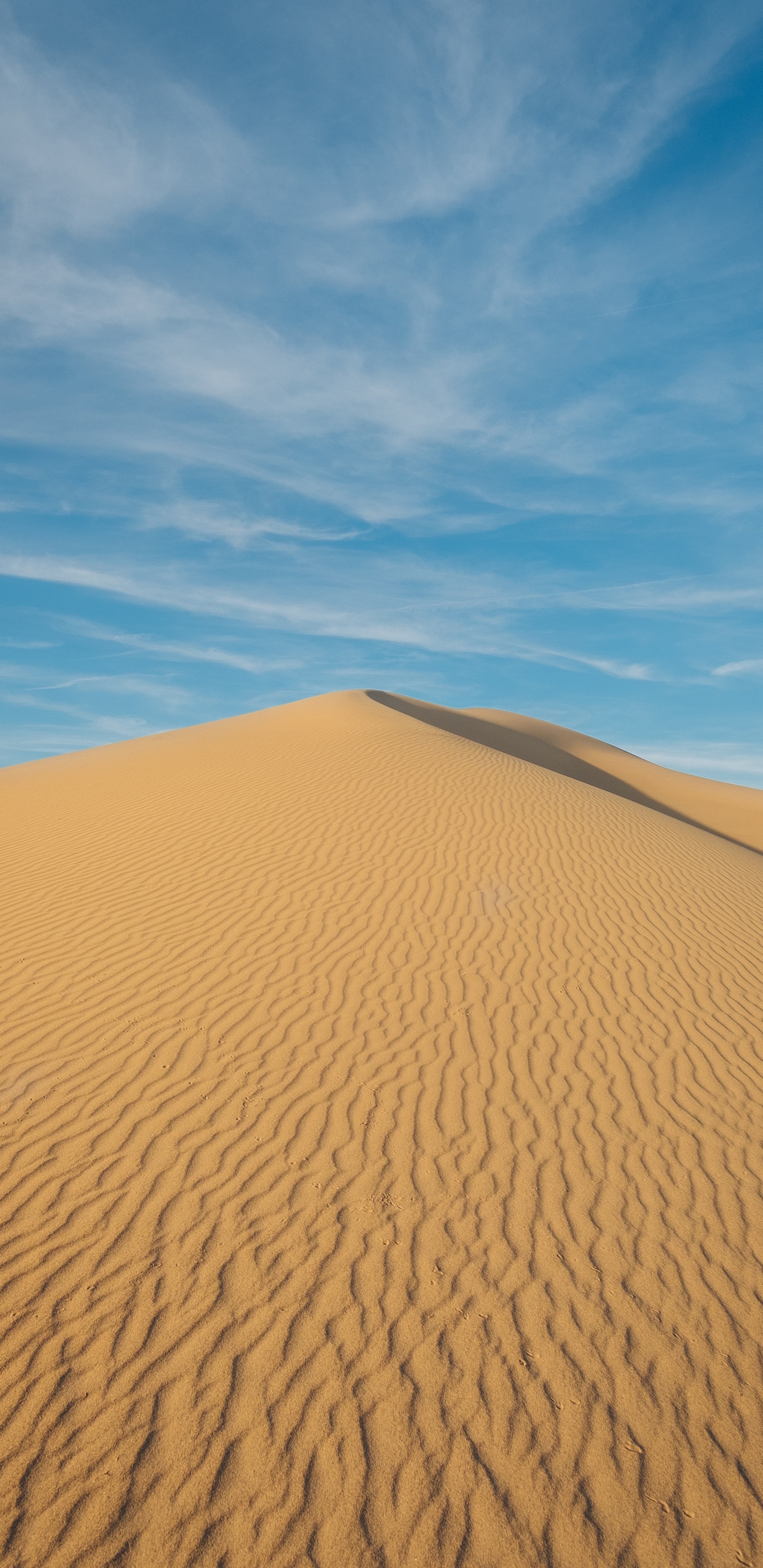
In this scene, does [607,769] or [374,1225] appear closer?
[374,1225]

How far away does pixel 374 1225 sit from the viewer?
4773 mm

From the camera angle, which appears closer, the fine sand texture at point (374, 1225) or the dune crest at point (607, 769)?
the fine sand texture at point (374, 1225)

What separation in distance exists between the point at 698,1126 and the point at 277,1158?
3.38 metres

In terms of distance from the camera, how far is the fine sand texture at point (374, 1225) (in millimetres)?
3391

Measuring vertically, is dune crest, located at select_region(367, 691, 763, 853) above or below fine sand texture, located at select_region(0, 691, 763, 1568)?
above

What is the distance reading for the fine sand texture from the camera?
339cm

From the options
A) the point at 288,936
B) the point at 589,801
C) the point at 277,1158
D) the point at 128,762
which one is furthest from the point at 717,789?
the point at 277,1158

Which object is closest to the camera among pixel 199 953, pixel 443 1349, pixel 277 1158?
pixel 443 1349

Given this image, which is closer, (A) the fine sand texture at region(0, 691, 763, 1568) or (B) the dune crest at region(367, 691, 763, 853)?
(A) the fine sand texture at region(0, 691, 763, 1568)

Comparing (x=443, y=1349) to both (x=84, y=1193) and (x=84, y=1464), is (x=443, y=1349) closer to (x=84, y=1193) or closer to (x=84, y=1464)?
(x=84, y=1464)

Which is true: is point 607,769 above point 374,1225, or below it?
above

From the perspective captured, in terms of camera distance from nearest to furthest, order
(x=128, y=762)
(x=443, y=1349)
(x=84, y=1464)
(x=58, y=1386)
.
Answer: (x=84, y=1464)
(x=58, y=1386)
(x=443, y=1349)
(x=128, y=762)

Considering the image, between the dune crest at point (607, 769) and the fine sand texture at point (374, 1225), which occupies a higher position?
the dune crest at point (607, 769)

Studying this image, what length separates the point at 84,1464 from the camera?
11.3 ft
